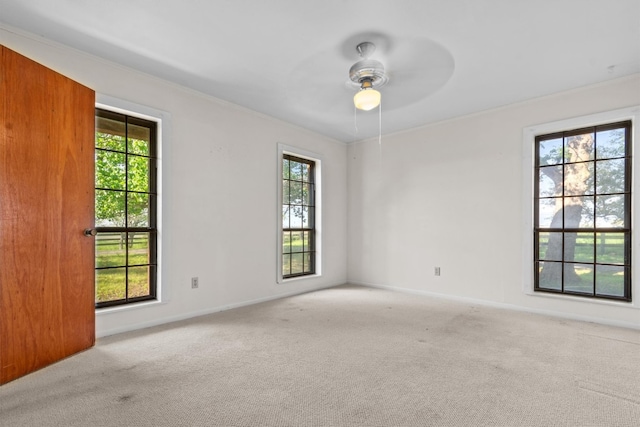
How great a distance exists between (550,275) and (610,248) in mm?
624

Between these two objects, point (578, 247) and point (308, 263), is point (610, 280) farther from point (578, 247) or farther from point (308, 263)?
point (308, 263)

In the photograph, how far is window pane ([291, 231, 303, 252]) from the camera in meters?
4.80

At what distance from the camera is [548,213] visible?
367 centimetres

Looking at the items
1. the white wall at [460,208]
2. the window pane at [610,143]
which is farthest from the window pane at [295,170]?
the window pane at [610,143]

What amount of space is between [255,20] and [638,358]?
152 inches

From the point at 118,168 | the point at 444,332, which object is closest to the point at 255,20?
the point at 118,168

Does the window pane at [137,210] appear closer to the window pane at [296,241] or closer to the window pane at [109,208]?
the window pane at [109,208]

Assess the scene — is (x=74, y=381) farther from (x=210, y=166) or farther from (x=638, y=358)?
(x=638, y=358)

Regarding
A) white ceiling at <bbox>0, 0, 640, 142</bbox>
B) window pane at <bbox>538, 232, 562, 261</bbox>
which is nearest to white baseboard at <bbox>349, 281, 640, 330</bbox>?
window pane at <bbox>538, 232, 562, 261</bbox>

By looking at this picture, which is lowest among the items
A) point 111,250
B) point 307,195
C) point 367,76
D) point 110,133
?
point 111,250

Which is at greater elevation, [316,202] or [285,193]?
[285,193]

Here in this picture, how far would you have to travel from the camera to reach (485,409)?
1721 mm

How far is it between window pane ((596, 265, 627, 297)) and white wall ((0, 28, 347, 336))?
360 cm

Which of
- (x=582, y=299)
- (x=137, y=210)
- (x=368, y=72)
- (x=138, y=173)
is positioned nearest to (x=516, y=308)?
(x=582, y=299)
